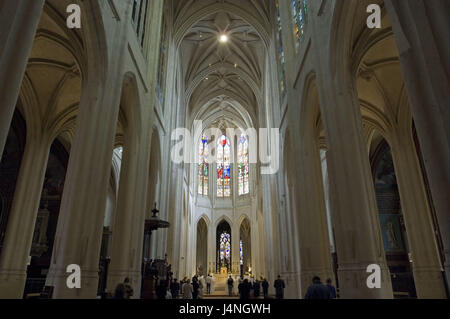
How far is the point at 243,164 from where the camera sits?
32.0 meters

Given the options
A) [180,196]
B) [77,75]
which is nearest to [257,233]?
[180,196]

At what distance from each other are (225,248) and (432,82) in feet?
105

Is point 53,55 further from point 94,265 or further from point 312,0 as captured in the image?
point 312,0

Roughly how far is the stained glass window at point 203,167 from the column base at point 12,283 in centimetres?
→ 2189

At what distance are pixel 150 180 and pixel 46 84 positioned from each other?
556 centimetres

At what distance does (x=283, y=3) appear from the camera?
40.0 ft

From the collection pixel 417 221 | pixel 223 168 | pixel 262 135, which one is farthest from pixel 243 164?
pixel 417 221

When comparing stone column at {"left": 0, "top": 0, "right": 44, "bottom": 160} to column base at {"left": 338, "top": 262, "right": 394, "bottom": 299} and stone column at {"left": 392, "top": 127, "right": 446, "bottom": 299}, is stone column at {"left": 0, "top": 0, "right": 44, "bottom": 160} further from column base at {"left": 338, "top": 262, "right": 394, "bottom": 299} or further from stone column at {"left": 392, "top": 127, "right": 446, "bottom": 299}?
stone column at {"left": 392, "top": 127, "right": 446, "bottom": 299}

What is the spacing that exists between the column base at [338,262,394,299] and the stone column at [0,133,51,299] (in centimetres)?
964

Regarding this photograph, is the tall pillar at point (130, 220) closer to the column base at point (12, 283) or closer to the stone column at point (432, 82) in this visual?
the column base at point (12, 283)

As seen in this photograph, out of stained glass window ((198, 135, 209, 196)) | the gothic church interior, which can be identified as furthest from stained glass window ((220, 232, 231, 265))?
the gothic church interior

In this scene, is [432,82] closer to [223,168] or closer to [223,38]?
[223,38]

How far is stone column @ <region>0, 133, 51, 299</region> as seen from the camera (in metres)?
9.75

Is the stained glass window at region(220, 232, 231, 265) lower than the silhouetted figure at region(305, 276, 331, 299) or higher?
higher
